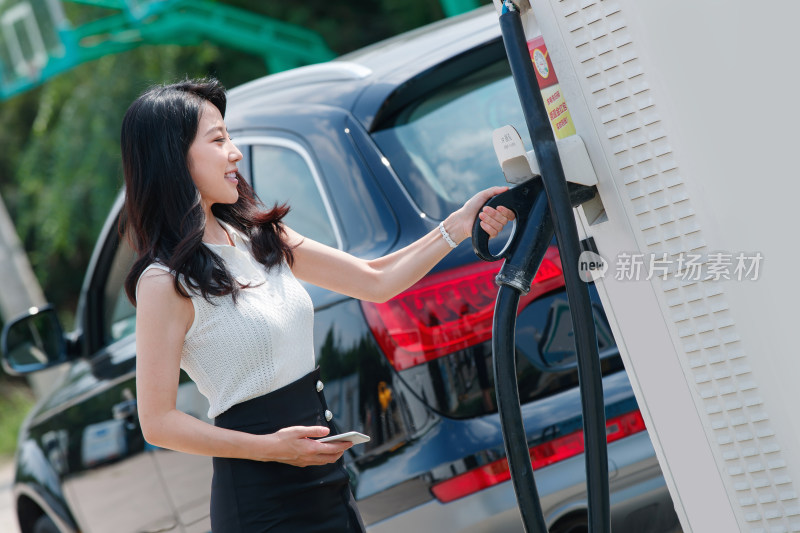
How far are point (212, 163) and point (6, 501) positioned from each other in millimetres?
6476

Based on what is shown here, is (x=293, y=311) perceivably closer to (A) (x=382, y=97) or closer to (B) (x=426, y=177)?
A: (B) (x=426, y=177)

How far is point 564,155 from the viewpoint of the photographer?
1.58 meters

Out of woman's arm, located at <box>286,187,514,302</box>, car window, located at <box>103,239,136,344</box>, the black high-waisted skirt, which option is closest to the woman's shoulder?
the black high-waisted skirt

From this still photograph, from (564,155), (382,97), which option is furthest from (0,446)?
(564,155)

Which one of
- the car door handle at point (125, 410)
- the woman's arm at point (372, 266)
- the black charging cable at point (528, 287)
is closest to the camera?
the black charging cable at point (528, 287)

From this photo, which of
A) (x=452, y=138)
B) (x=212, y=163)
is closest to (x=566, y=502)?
(x=452, y=138)

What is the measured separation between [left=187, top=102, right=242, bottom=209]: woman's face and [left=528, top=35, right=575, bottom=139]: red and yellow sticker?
729 millimetres

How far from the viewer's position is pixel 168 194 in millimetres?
2033

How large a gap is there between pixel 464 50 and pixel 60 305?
14370mm

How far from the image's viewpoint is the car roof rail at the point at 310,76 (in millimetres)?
2867

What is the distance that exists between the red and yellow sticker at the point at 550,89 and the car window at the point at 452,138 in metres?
0.83

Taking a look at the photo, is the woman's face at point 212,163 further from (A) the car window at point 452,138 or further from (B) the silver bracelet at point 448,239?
(A) the car window at point 452,138

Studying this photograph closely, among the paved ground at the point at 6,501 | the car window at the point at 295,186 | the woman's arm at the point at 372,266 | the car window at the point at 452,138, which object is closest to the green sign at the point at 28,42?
the paved ground at the point at 6,501

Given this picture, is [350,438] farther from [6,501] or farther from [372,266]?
[6,501]
